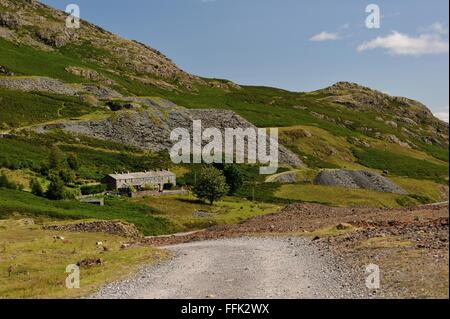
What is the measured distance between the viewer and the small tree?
11091 cm

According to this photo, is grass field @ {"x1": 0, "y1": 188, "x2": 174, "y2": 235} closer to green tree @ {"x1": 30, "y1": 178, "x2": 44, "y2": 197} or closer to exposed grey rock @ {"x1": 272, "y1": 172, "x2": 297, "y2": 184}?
green tree @ {"x1": 30, "y1": 178, "x2": 44, "y2": 197}

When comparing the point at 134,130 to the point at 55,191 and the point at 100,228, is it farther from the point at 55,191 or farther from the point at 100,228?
the point at 100,228

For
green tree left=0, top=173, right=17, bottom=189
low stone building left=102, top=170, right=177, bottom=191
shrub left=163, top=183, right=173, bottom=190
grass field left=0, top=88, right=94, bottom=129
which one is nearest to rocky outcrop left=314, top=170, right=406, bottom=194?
shrub left=163, top=183, right=173, bottom=190

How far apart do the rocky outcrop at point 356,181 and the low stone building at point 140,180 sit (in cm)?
5110

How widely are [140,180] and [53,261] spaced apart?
294ft

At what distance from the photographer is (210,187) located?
111 meters

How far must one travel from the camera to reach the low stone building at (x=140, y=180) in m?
126

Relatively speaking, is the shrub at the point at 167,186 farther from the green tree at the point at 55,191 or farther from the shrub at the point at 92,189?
the green tree at the point at 55,191

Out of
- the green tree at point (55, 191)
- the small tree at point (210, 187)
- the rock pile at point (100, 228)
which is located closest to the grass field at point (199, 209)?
the small tree at point (210, 187)

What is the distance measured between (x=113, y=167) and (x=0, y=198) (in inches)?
2493

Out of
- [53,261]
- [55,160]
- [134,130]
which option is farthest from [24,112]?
[53,261]
